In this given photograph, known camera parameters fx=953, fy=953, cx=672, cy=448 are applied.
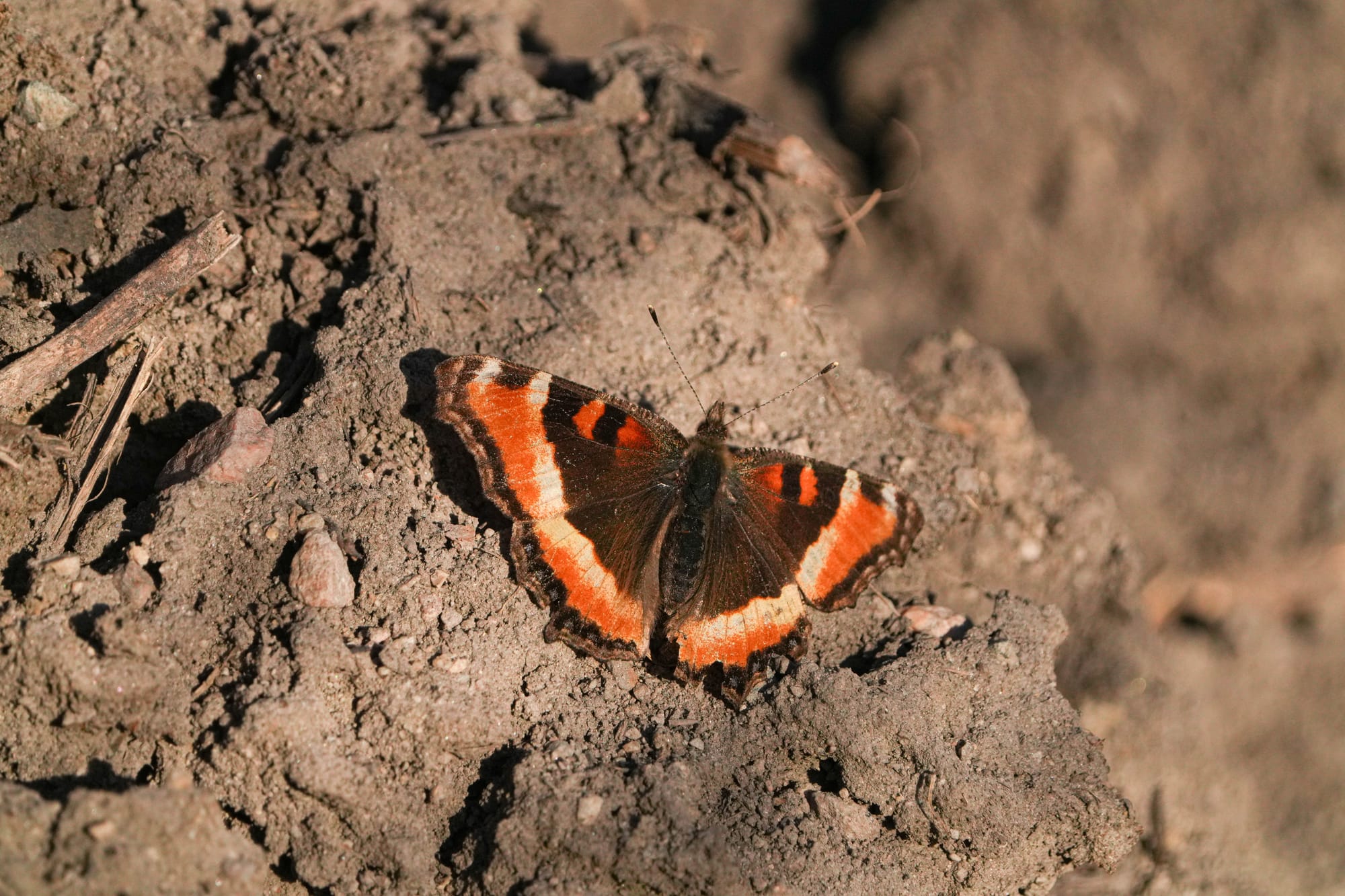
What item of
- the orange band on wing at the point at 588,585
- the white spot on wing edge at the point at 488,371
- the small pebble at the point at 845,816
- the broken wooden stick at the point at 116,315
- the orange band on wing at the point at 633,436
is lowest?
the small pebble at the point at 845,816

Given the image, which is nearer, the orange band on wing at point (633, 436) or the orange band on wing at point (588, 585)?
the orange band on wing at point (588, 585)

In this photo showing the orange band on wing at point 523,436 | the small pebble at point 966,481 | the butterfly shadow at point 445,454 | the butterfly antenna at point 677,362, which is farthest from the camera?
the small pebble at point 966,481

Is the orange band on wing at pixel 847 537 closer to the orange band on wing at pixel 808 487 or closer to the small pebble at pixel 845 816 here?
the orange band on wing at pixel 808 487

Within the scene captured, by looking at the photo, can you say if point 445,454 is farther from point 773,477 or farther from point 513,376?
point 773,477

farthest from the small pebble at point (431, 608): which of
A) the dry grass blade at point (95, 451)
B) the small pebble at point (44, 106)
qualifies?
the small pebble at point (44, 106)

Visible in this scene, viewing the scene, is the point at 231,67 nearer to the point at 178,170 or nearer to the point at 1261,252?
the point at 178,170

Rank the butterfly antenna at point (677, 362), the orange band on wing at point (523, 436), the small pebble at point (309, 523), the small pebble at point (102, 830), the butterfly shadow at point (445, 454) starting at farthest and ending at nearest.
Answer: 1. the butterfly antenna at point (677, 362)
2. the butterfly shadow at point (445, 454)
3. the orange band on wing at point (523, 436)
4. the small pebble at point (309, 523)
5. the small pebble at point (102, 830)
